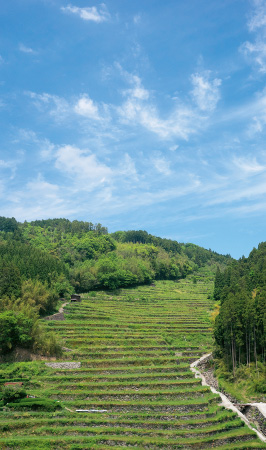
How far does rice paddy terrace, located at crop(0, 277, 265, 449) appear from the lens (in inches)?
731

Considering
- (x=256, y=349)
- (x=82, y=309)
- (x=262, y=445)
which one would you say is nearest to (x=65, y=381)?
(x=262, y=445)

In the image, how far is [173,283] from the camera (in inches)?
3565

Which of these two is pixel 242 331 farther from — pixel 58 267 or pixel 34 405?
pixel 58 267

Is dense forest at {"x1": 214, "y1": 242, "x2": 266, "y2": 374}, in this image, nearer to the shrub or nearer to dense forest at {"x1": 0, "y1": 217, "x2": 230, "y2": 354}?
dense forest at {"x1": 0, "y1": 217, "x2": 230, "y2": 354}

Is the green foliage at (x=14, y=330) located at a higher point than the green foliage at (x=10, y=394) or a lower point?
higher

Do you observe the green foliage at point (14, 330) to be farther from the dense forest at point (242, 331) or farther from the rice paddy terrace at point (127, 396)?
the dense forest at point (242, 331)

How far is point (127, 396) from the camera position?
2367 cm

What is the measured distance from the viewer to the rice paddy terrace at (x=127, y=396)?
1856 centimetres

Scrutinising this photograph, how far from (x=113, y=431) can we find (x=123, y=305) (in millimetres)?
38433

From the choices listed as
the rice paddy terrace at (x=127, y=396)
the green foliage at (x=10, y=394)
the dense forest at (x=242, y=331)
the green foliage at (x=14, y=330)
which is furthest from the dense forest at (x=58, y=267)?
the dense forest at (x=242, y=331)

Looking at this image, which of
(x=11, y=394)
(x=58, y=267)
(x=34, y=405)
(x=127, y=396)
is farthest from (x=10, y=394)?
(x=58, y=267)

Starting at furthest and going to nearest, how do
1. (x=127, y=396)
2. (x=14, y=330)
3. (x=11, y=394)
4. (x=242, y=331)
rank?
(x=242, y=331), (x=14, y=330), (x=127, y=396), (x=11, y=394)

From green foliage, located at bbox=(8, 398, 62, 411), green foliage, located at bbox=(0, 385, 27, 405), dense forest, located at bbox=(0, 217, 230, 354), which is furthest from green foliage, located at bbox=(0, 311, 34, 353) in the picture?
green foliage, located at bbox=(8, 398, 62, 411)

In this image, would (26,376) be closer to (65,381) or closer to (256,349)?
(65,381)
